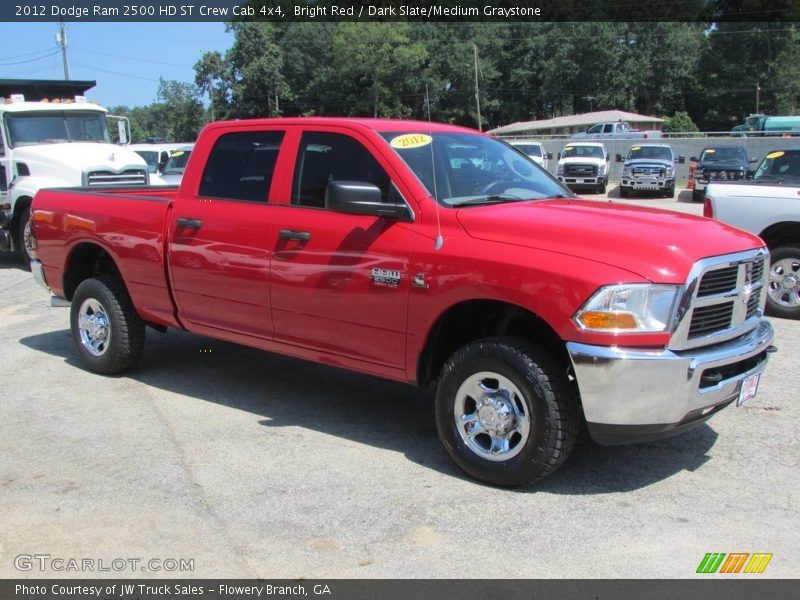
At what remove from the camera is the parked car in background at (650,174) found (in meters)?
26.2

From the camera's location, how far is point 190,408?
575 cm

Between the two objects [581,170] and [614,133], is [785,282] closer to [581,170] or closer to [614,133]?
[581,170]

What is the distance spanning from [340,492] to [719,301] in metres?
2.25

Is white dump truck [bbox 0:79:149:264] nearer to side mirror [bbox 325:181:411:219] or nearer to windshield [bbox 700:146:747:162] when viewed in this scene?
side mirror [bbox 325:181:411:219]

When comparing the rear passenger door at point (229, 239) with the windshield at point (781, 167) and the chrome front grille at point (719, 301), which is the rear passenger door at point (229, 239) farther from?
the windshield at point (781, 167)

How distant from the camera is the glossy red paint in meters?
3.96

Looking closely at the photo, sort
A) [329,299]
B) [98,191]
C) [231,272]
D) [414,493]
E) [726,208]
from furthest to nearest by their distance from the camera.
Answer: [726,208] < [98,191] < [231,272] < [329,299] < [414,493]

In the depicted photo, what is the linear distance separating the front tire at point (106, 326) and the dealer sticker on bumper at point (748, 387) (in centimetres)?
453

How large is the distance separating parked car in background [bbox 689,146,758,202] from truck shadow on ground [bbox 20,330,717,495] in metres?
20.7

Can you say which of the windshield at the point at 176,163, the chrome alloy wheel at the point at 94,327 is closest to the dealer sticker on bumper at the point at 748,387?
the chrome alloy wheel at the point at 94,327

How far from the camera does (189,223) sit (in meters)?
5.61
